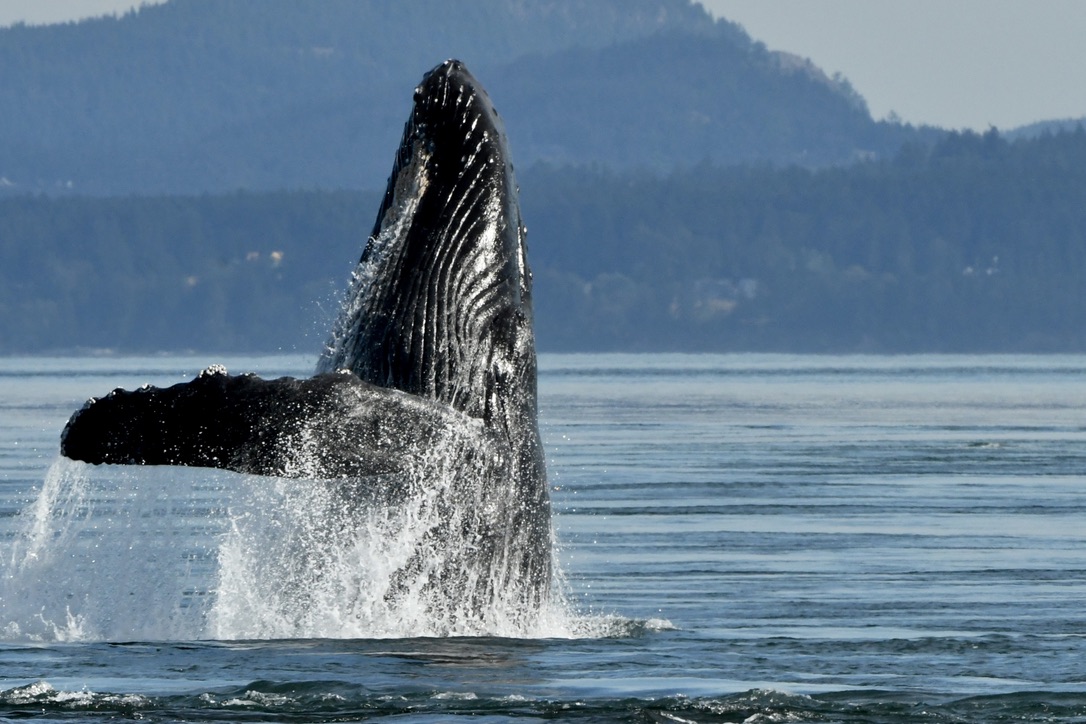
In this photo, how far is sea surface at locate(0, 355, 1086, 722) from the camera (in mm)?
10344

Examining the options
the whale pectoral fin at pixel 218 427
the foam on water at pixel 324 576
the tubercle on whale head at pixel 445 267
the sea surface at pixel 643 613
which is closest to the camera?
the whale pectoral fin at pixel 218 427

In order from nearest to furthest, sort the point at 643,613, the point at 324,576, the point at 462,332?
1. the point at 462,332
2. the point at 324,576
3. the point at 643,613

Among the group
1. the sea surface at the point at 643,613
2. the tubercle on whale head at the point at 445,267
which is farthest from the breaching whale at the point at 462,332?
the sea surface at the point at 643,613

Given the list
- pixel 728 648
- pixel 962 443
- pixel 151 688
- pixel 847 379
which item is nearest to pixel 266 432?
pixel 151 688

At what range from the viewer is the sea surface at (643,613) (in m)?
10.3

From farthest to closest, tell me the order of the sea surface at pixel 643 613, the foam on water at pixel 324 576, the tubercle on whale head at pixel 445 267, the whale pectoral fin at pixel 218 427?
the tubercle on whale head at pixel 445 267, the foam on water at pixel 324 576, the sea surface at pixel 643 613, the whale pectoral fin at pixel 218 427

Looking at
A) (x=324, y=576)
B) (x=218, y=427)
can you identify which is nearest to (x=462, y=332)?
(x=324, y=576)

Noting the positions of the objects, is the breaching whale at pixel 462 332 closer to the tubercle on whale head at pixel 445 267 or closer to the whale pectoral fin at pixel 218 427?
the tubercle on whale head at pixel 445 267

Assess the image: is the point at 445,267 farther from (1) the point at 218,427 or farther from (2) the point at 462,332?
(1) the point at 218,427

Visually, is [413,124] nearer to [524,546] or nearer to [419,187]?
[419,187]

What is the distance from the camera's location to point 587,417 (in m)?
50.8

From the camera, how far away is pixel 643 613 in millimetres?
→ 14844

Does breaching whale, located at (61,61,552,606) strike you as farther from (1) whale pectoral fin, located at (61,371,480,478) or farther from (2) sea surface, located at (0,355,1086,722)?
(1) whale pectoral fin, located at (61,371,480,478)

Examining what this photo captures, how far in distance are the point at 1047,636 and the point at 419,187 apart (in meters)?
4.73
